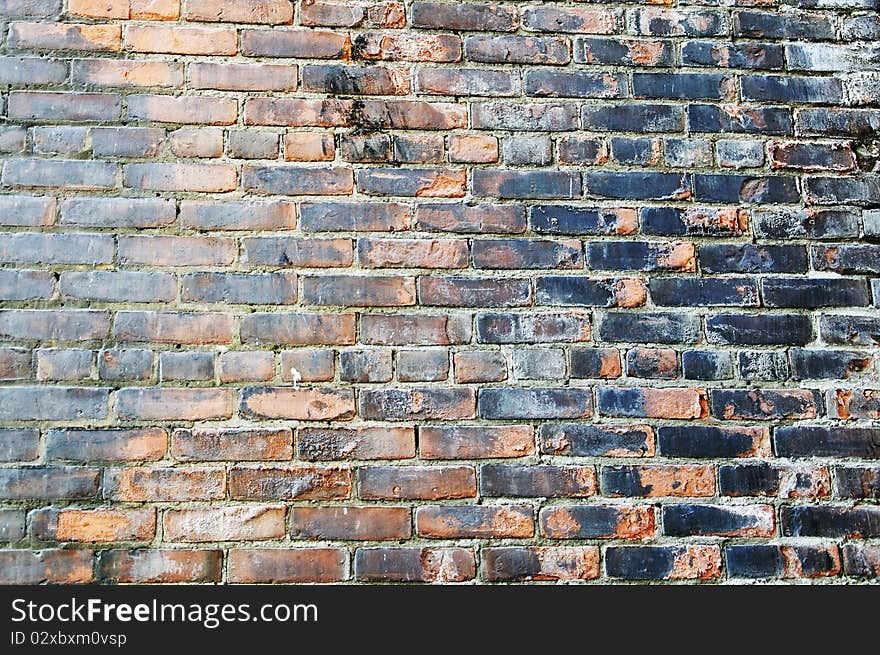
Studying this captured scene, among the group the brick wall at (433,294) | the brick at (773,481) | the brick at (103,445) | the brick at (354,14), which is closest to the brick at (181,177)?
the brick wall at (433,294)

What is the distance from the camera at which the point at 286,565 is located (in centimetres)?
153

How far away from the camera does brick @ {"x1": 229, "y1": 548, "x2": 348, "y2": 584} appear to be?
152 centimetres

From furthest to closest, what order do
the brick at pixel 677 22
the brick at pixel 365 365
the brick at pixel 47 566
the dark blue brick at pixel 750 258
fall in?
the brick at pixel 677 22
the dark blue brick at pixel 750 258
the brick at pixel 365 365
the brick at pixel 47 566

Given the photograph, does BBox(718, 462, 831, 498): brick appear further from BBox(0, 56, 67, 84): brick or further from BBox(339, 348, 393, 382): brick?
BBox(0, 56, 67, 84): brick

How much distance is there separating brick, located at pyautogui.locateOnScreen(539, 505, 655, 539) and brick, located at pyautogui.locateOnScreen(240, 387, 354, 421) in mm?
488

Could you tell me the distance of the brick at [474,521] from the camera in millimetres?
1559

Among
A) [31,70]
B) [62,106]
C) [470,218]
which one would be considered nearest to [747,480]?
[470,218]

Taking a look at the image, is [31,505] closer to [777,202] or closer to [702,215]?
[702,215]

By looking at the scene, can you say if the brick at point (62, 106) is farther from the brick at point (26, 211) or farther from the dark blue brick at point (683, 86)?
the dark blue brick at point (683, 86)

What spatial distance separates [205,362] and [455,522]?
0.63 metres

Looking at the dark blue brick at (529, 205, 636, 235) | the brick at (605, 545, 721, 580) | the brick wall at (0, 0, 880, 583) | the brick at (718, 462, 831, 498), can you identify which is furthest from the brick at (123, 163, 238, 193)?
the brick at (718, 462, 831, 498)

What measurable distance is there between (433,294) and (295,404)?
1.27 feet

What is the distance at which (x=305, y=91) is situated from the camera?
1710 millimetres
